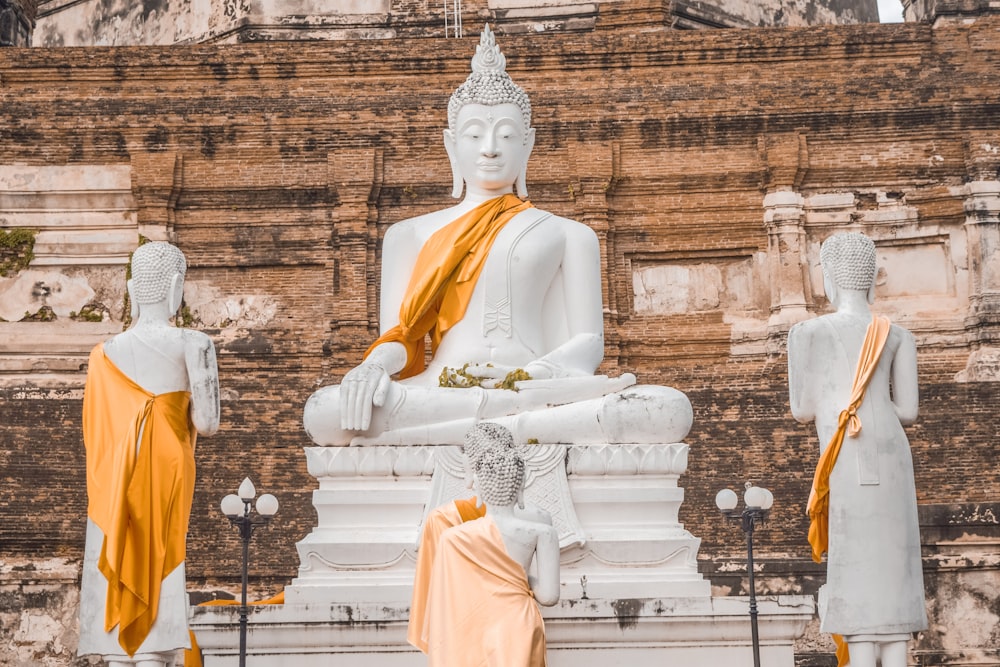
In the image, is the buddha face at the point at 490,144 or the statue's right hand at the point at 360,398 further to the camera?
the buddha face at the point at 490,144

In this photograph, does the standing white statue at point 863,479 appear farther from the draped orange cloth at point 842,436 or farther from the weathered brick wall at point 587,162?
the weathered brick wall at point 587,162

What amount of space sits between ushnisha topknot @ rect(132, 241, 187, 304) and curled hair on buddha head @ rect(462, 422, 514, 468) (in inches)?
60.8

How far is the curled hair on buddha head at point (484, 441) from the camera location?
6.33m

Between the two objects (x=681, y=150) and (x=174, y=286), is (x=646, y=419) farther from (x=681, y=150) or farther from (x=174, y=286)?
(x=681, y=150)

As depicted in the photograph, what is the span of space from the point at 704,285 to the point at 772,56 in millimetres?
2485

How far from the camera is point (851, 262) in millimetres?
7332

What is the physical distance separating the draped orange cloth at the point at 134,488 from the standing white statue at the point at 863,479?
7.92 ft

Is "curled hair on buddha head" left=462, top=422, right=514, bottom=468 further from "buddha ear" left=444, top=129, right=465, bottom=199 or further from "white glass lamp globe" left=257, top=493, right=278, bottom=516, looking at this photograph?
"white glass lamp globe" left=257, top=493, right=278, bottom=516

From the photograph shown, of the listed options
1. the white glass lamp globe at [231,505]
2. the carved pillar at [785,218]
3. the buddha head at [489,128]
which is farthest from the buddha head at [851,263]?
the carved pillar at [785,218]

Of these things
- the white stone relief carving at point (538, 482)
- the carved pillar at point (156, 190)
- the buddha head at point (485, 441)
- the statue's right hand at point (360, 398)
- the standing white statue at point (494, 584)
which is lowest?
the standing white statue at point (494, 584)

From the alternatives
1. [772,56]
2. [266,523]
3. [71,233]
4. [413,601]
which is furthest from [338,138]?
[413,601]

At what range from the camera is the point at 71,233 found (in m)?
18.0

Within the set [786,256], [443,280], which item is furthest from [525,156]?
[786,256]

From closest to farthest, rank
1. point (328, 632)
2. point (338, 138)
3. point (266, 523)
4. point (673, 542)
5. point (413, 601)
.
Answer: point (413, 601) → point (328, 632) → point (673, 542) → point (266, 523) → point (338, 138)
